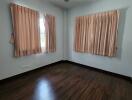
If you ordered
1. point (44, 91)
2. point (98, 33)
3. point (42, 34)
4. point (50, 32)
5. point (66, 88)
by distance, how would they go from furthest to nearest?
point (50, 32)
point (42, 34)
point (98, 33)
point (66, 88)
point (44, 91)

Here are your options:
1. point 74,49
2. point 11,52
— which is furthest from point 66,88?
point 74,49

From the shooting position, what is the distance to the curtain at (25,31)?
231 cm

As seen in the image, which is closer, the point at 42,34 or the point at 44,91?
the point at 44,91

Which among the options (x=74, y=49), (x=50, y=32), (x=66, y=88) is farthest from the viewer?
(x=74, y=49)

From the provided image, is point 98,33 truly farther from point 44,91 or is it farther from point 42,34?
point 44,91

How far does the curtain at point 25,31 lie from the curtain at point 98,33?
1.61 metres

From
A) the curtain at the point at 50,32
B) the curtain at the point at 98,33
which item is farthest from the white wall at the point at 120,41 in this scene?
the curtain at the point at 50,32

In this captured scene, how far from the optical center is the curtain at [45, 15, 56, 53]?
318cm

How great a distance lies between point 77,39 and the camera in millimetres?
3533

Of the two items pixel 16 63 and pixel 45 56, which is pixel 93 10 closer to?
pixel 45 56

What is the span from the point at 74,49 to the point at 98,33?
4.05 ft

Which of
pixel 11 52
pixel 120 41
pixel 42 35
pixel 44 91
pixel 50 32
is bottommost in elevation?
pixel 44 91

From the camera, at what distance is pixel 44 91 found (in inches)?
76.9

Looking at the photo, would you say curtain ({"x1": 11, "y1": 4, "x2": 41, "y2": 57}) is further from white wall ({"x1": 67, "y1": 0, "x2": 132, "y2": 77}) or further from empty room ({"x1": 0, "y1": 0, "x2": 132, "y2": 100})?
white wall ({"x1": 67, "y1": 0, "x2": 132, "y2": 77})
